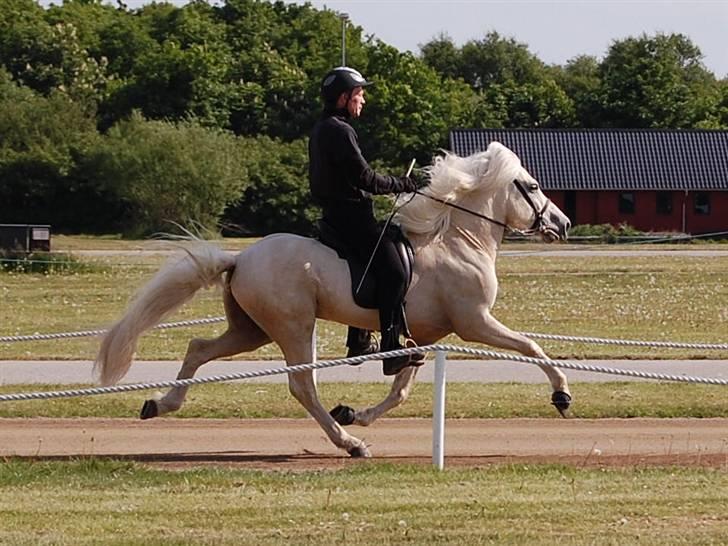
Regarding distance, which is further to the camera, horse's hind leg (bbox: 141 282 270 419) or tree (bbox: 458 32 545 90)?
tree (bbox: 458 32 545 90)

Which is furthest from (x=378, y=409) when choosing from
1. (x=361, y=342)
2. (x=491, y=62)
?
(x=491, y=62)

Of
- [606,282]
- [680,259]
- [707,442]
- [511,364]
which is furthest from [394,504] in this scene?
[680,259]

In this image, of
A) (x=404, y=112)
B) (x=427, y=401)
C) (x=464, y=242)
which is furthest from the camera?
(x=404, y=112)

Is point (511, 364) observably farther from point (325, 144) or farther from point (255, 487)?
point (255, 487)

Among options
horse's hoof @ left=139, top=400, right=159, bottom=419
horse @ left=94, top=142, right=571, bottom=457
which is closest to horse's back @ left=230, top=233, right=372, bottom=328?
horse @ left=94, top=142, right=571, bottom=457

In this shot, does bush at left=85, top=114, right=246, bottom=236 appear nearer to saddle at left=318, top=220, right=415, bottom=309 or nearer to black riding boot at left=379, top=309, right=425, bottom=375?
saddle at left=318, top=220, right=415, bottom=309

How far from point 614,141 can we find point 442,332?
55491mm

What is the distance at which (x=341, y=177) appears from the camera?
1118 centimetres

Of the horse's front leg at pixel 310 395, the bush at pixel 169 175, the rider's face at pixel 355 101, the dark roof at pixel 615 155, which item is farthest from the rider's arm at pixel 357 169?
the dark roof at pixel 615 155

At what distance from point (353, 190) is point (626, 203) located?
54126 mm

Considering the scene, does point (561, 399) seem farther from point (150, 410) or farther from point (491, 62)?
point (491, 62)

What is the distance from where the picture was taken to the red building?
63.5 m

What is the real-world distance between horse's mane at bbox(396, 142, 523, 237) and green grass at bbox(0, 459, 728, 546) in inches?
78.1

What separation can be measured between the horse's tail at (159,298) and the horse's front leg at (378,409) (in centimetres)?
144
